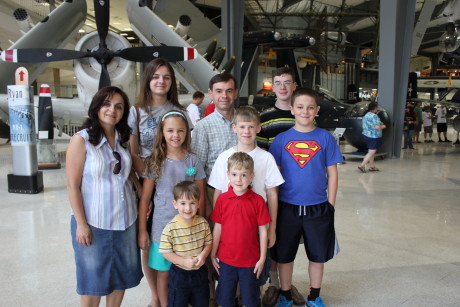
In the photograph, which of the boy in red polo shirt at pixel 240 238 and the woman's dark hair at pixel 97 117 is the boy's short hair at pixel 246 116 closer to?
the boy in red polo shirt at pixel 240 238

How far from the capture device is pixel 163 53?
21.2 feet

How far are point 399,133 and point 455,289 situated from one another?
27.4ft

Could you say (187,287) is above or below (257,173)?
below

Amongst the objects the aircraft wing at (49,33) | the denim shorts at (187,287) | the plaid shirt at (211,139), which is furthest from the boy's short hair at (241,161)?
the aircraft wing at (49,33)

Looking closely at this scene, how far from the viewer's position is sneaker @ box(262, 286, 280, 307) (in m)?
2.66

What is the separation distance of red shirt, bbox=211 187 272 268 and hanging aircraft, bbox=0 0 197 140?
4.72 m

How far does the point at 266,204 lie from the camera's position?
2305mm

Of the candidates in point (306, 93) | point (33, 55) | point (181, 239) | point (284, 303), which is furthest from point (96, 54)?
point (284, 303)

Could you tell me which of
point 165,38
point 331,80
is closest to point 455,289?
point 165,38

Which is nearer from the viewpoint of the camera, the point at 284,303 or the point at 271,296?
the point at 284,303

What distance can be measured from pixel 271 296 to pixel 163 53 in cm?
492

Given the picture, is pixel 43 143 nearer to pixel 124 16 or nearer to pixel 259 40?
pixel 259 40

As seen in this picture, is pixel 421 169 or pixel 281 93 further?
pixel 421 169

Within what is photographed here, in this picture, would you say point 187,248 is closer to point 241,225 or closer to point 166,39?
point 241,225
